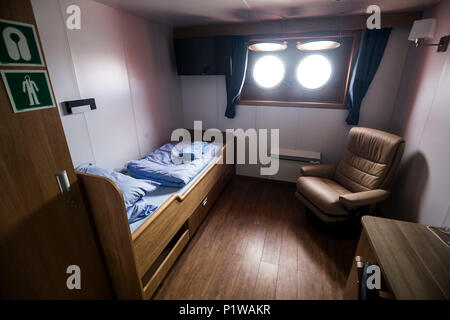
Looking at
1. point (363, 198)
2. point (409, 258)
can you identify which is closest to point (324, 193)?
point (363, 198)

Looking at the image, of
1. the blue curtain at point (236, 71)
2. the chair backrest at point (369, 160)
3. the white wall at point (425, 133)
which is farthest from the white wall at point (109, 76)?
the white wall at point (425, 133)

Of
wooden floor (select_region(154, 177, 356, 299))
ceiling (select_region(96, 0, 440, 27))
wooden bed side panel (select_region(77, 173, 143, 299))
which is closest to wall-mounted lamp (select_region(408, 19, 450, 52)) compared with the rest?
ceiling (select_region(96, 0, 440, 27))

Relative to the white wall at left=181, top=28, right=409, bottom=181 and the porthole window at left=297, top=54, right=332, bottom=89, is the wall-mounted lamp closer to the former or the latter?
the white wall at left=181, top=28, right=409, bottom=181

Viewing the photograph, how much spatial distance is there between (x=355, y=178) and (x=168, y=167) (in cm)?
210

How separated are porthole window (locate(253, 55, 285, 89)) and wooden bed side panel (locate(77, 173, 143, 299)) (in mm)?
2557

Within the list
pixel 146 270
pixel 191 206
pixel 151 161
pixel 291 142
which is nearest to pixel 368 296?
pixel 146 270

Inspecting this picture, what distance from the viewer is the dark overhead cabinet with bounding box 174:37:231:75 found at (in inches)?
114

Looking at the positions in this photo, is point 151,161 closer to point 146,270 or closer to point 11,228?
point 146,270

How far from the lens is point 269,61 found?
294 centimetres

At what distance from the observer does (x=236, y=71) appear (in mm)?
3027

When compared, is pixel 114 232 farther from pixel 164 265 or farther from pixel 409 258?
pixel 409 258

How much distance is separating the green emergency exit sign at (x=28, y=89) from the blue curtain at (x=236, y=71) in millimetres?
2383

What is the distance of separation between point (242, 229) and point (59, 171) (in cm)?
184

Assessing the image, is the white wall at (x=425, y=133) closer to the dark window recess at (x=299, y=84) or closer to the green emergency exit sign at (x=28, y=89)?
the dark window recess at (x=299, y=84)
